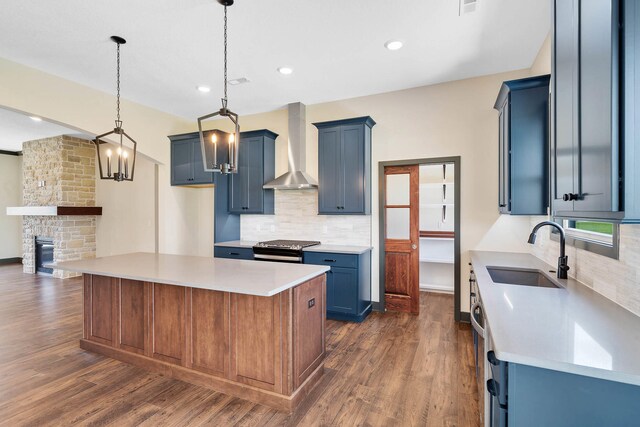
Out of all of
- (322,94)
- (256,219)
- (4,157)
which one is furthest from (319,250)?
(4,157)

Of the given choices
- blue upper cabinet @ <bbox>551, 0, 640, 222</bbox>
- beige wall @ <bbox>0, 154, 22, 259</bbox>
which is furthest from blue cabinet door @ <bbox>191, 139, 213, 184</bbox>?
beige wall @ <bbox>0, 154, 22, 259</bbox>

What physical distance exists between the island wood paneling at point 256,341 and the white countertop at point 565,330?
1360 mm

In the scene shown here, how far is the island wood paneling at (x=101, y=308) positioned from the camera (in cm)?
291

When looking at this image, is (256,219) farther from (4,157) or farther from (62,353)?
(4,157)

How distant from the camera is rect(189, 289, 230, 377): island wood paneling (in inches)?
93.0

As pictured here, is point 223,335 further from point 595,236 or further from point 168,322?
point 595,236

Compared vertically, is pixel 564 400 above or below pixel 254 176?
below

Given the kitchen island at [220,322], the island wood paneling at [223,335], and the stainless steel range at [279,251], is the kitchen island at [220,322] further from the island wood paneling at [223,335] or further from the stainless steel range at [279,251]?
the stainless steel range at [279,251]

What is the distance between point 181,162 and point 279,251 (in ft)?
8.13

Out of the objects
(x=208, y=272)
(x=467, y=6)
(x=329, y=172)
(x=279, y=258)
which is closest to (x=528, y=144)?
(x=467, y=6)

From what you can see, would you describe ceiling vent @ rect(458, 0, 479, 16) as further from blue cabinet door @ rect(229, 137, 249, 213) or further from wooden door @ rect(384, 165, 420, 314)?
blue cabinet door @ rect(229, 137, 249, 213)

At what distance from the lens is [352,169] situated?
423 cm

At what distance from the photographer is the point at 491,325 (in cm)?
130

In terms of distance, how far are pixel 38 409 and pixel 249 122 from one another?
14.2 ft
